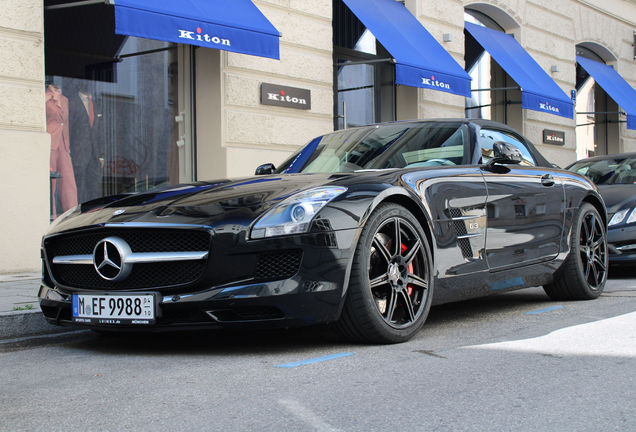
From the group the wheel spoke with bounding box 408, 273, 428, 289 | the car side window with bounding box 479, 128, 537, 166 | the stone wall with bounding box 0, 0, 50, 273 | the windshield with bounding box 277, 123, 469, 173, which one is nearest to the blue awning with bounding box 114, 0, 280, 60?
the stone wall with bounding box 0, 0, 50, 273

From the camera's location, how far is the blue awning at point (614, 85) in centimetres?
1753

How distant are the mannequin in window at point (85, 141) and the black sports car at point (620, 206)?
5662mm

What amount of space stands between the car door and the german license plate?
2.12 metres

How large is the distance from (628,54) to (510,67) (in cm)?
759

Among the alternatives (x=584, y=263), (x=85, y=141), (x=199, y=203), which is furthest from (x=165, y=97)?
(x=199, y=203)

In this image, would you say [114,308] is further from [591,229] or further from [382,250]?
[591,229]

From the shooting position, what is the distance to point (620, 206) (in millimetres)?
7637

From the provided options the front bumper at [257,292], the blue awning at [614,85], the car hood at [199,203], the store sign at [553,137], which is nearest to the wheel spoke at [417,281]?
the front bumper at [257,292]

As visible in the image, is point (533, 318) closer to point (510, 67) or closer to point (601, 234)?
point (601, 234)

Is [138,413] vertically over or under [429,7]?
under

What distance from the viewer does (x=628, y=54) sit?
19.8 meters

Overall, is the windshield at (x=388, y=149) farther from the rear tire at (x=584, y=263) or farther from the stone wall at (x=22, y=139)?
the stone wall at (x=22, y=139)

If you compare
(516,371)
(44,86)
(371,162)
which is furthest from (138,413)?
(44,86)

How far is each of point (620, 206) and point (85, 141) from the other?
5.93 meters
